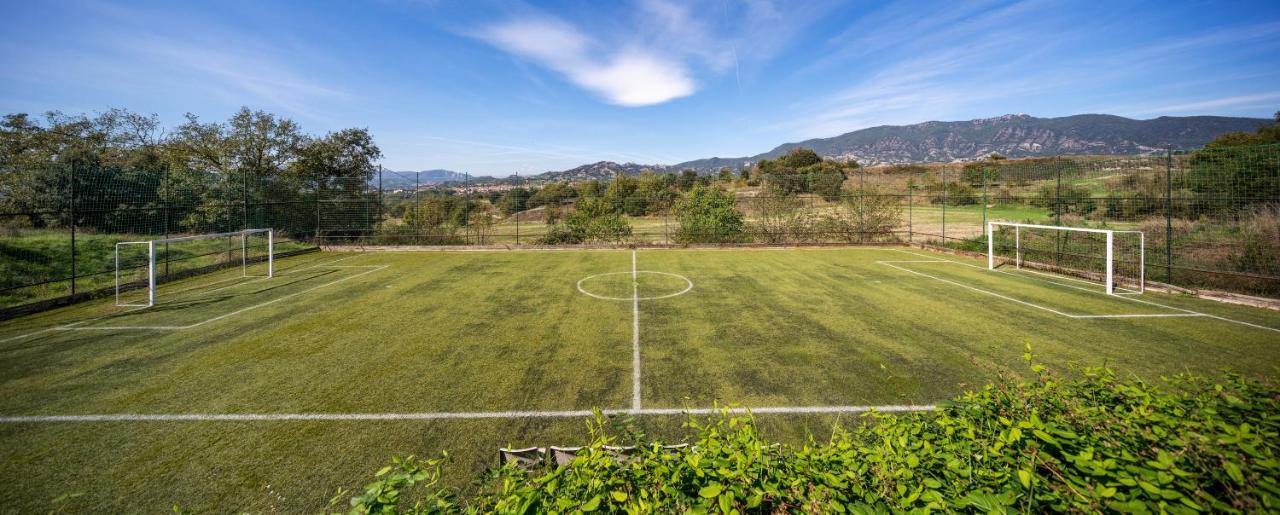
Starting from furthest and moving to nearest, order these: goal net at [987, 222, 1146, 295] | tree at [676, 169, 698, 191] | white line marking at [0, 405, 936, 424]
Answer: tree at [676, 169, 698, 191], goal net at [987, 222, 1146, 295], white line marking at [0, 405, 936, 424]

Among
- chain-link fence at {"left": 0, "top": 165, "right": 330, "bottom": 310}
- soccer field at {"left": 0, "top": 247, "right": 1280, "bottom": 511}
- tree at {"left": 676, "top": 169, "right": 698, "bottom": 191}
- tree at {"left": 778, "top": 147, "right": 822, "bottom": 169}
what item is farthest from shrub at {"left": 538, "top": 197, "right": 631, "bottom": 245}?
tree at {"left": 778, "top": 147, "right": 822, "bottom": 169}

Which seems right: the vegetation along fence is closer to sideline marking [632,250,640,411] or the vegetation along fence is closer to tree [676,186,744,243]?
tree [676,186,744,243]

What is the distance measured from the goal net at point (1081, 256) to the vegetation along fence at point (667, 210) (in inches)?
8.7

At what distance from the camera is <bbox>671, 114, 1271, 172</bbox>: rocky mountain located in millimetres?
63094

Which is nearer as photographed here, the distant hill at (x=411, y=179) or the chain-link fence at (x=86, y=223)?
the chain-link fence at (x=86, y=223)

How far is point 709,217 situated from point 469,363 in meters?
14.3

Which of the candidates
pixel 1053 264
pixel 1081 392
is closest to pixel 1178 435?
pixel 1081 392

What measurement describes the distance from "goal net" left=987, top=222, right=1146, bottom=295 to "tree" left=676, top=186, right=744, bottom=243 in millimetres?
8654

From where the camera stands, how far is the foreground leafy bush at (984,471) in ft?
4.32

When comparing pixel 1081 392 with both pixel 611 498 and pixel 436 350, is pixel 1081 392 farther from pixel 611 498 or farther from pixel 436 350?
pixel 436 350

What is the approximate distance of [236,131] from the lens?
22.7 meters

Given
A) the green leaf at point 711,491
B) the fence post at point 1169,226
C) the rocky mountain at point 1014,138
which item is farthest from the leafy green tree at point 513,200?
the rocky mountain at point 1014,138

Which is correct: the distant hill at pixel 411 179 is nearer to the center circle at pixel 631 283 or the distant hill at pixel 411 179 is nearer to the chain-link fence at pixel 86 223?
the chain-link fence at pixel 86 223

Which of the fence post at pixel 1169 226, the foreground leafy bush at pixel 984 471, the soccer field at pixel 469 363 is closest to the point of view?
the foreground leafy bush at pixel 984 471
